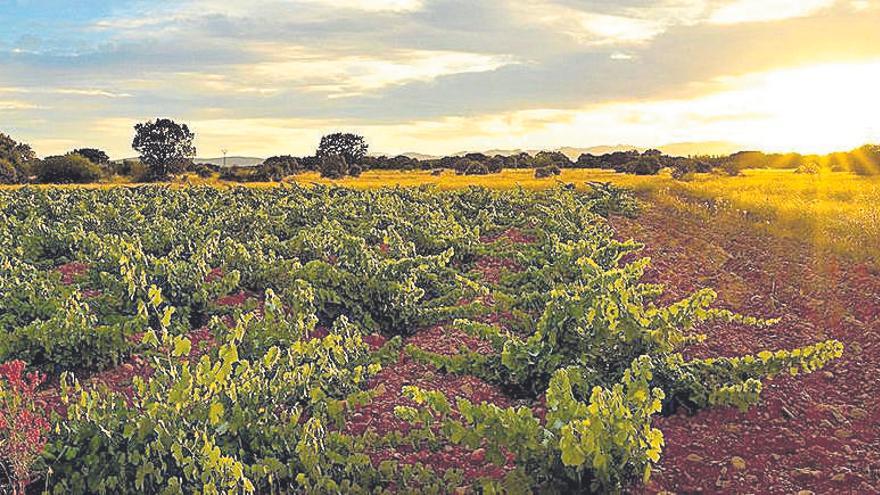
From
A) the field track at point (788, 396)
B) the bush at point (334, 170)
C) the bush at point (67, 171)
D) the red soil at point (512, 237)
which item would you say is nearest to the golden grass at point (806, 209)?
the field track at point (788, 396)

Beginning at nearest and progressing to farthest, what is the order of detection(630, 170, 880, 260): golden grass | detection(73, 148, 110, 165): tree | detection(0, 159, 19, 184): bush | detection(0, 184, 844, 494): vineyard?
detection(0, 184, 844, 494): vineyard < detection(630, 170, 880, 260): golden grass < detection(0, 159, 19, 184): bush < detection(73, 148, 110, 165): tree

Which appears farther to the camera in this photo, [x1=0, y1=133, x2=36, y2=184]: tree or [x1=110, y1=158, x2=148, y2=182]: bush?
[x1=110, y1=158, x2=148, y2=182]: bush

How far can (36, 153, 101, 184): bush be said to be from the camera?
5250 centimetres

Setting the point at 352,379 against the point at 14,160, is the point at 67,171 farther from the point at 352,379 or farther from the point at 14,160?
the point at 352,379

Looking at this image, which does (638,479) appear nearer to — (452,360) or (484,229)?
(452,360)

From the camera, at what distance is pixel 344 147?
240 ft

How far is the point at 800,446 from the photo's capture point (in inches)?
212

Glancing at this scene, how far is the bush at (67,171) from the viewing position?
52.5 metres

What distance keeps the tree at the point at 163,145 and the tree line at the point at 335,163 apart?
71mm

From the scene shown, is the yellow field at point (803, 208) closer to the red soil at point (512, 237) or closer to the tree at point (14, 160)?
the red soil at point (512, 237)

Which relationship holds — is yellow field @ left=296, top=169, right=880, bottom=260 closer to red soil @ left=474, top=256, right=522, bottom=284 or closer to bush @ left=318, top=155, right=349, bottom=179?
red soil @ left=474, top=256, right=522, bottom=284

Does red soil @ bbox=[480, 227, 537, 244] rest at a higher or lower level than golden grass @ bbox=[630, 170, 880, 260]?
lower

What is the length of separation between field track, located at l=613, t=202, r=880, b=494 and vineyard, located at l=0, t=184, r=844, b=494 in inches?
8.7

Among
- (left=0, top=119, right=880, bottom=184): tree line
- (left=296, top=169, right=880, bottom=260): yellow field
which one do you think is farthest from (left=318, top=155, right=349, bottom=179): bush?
(left=296, top=169, right=880, bottom=260): yellow field
